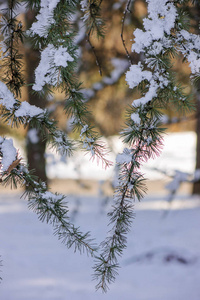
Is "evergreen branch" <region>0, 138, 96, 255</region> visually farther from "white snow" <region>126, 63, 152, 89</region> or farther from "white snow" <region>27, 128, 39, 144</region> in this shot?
"white snow" <region>27, 128, 39, 144</region>

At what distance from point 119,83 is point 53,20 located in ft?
11.9

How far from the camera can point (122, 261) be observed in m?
3.40

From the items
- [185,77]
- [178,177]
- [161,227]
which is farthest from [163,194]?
[185,77]

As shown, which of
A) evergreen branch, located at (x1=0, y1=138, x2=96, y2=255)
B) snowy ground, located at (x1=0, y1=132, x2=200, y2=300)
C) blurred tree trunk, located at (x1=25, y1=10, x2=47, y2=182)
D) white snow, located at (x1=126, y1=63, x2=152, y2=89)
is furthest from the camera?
blurred tree trunk, located at (x1=25, y1=10, x2=47, y2=182)

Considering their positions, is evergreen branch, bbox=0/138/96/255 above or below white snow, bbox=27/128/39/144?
below

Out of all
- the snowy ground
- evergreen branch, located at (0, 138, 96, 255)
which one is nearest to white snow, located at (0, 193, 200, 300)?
the snowy ground

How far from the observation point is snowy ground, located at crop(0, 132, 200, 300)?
109 inches

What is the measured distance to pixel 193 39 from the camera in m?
1.16

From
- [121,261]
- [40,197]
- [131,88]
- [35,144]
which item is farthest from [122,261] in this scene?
[35,144]

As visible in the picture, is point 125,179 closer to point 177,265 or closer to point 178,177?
point 177,265

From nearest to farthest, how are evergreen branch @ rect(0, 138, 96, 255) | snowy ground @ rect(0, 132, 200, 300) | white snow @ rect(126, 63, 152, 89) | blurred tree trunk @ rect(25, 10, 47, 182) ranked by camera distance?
white snow @ rect(126, 63, 152, 89)
evergreen branch @ rect(0, 138, 96, 255)
snowy ground @ rect(0, 132, 200, 300)
blurred tree trunk @ rect(25, 10, 47, 182)

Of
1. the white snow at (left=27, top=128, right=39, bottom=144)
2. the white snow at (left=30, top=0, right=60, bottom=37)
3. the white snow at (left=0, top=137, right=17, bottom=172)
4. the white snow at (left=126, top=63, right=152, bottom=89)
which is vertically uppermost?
the white snow at (left=27, top=128, right=39, bottom=144)

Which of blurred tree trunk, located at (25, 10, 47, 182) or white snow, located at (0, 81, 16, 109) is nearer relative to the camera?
white snow, located at (0, 81, 16, 109)

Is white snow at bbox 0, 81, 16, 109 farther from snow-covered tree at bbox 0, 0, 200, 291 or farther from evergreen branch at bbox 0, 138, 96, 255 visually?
evergreen branch at bbox 0, 138, 96, 255
